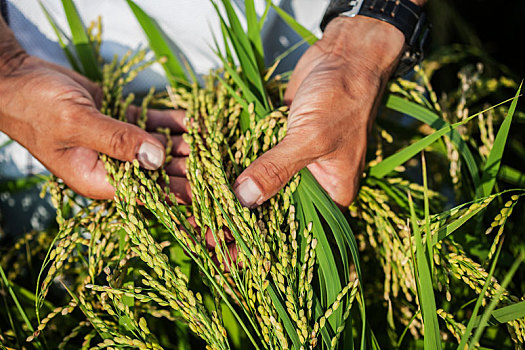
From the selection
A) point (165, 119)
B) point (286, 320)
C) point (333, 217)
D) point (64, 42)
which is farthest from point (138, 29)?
point (286, 320)

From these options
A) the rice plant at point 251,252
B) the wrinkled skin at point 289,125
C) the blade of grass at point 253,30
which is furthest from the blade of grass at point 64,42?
the blade of grass at point 253,30

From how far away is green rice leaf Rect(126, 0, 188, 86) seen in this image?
145 centimetres

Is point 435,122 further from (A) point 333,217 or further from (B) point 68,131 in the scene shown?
(B) point 68,131

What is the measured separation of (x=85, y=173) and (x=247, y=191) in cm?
59

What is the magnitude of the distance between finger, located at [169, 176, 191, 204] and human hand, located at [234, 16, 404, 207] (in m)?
0.23

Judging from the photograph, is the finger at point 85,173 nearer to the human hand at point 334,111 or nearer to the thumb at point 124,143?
the thumb at point 124,143

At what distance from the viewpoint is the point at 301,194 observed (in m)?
1.07

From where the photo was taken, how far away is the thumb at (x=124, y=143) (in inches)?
43.6

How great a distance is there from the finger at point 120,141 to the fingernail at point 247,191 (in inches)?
11.7

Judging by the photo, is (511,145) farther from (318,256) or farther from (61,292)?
(61,292)

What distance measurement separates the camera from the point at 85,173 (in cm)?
121

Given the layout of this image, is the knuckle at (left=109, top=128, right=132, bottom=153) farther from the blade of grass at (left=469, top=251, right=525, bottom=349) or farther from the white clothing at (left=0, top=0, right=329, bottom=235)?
the blade of grass at (left=469, top=251, right=525, bottom=349)

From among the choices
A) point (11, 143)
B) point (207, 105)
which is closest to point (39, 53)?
point (11, 143)

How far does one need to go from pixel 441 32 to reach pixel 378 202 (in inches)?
92.9
